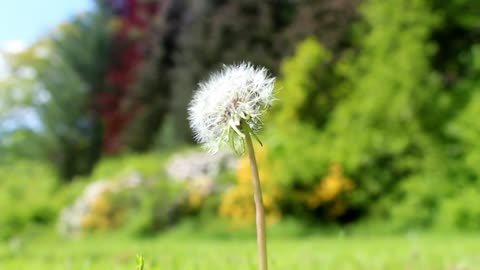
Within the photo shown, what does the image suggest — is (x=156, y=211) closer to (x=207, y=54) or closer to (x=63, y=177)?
(x=207, y=54)

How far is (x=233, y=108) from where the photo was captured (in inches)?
48.1

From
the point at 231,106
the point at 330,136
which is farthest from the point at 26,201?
the point at 231,106

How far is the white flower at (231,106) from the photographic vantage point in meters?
1.21

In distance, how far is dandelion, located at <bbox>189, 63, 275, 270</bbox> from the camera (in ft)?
3.95

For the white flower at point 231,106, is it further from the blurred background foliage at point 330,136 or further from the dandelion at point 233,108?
the blurred background foliage at point 330,136

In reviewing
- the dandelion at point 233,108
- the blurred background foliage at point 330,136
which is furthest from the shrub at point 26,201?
the dandelion at point 233,108

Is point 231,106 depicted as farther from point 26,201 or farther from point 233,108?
point 26,201

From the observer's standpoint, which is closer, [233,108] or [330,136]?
[233,108]

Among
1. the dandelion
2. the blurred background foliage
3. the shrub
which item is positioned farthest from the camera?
the shrub

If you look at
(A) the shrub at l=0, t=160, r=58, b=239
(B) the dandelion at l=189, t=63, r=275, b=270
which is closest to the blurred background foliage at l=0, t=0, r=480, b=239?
(A) the shrub at l=0, t=160, r=58, b=239

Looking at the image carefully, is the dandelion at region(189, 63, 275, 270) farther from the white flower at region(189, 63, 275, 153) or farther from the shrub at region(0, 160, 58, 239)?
the shrub at region(0, 160, 58, 239)

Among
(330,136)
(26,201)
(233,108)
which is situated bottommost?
(233,108)

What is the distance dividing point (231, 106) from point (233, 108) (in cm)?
1

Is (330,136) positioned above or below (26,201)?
below
